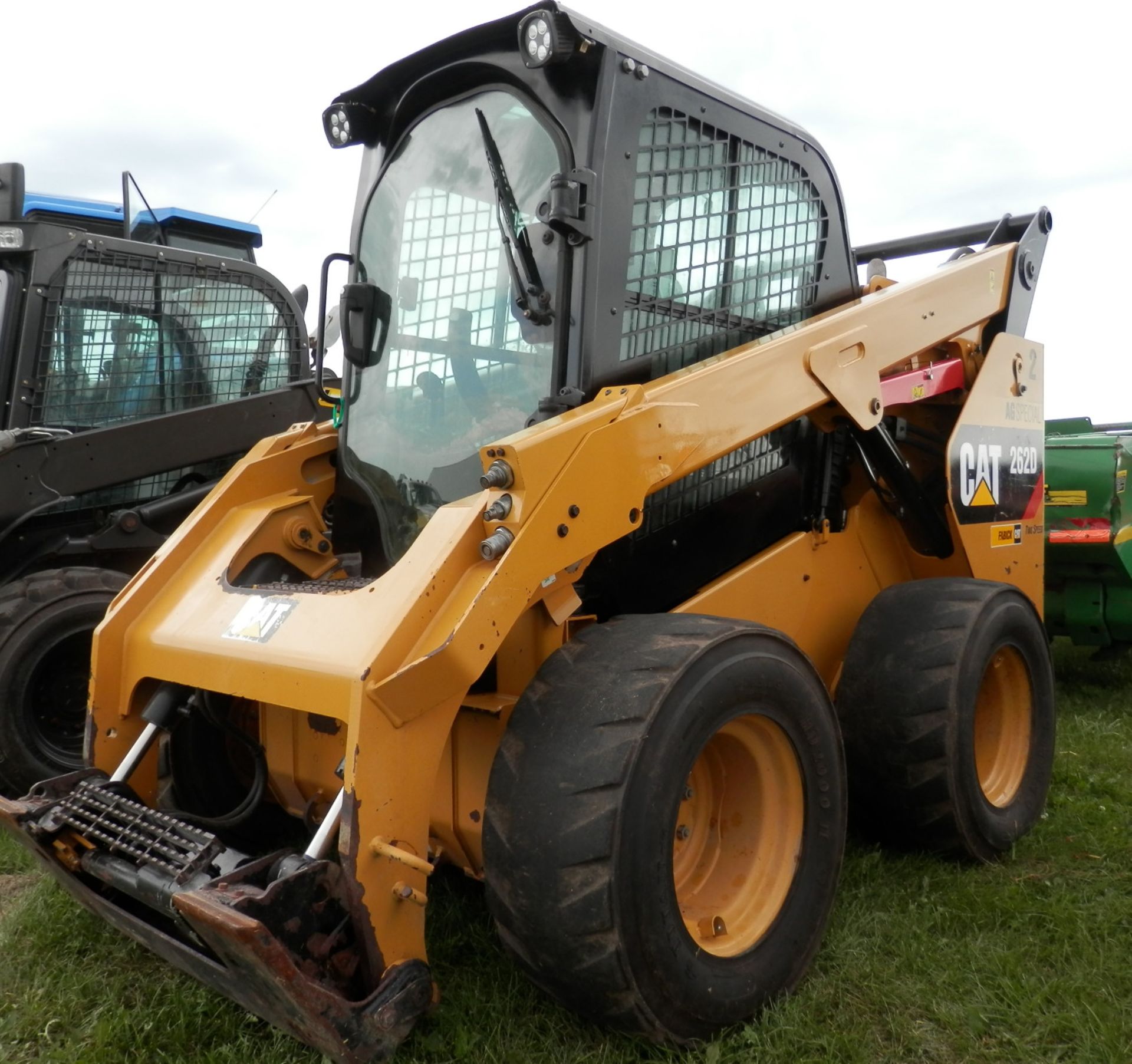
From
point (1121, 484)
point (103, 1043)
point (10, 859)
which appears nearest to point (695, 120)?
point (103, 1043)

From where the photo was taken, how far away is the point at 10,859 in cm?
385

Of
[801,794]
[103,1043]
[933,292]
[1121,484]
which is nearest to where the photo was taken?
[103,1043]

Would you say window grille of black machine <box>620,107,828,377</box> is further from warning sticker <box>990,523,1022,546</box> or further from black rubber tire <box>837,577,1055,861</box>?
warning sticker <box>990,523,1022,546</box>

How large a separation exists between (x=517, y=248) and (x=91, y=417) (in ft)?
9.71

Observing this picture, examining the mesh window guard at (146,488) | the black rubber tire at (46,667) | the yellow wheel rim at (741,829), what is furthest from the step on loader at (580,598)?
the mesh window guard at (146,488)

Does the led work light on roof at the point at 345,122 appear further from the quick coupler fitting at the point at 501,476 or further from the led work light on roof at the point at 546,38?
the quick coupler fitting at the point at 501,476

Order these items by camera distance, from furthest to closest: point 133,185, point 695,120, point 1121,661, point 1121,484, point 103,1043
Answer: point 1121,661 → point 1121,484 → point 133,185 → point 695,120 → point 103,1043

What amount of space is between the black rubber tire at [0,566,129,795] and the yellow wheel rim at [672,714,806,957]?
8.70 ft

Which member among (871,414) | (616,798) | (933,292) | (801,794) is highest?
(933,292)

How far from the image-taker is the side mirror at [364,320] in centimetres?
341

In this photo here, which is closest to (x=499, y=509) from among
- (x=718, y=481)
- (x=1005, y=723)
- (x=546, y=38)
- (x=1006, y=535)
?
(x=718, y=481)

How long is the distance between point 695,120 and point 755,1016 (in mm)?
2388

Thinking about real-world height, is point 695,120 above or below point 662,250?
above

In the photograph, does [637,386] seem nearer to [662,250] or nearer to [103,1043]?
[662,250]
